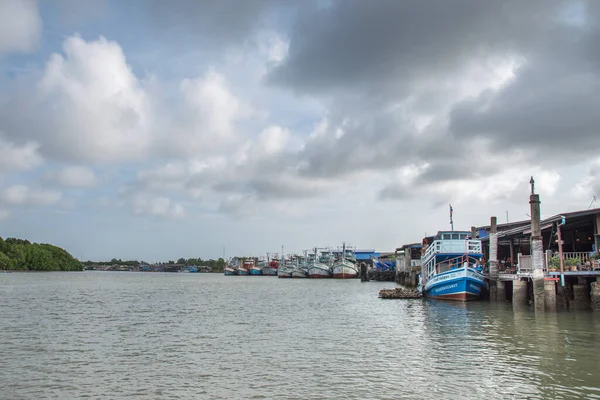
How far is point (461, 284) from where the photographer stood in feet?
138

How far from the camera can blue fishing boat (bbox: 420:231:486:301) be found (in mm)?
42031

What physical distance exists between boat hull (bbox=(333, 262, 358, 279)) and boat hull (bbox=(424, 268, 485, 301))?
88988 millimetres

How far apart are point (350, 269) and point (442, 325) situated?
107 metres

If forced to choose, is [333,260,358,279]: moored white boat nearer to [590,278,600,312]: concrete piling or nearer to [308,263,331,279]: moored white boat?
[308,263,331,279]: moored white boat

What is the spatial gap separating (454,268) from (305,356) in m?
28.3

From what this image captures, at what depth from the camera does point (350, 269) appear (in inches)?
5295

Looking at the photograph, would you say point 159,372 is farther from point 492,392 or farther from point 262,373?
point 492,392

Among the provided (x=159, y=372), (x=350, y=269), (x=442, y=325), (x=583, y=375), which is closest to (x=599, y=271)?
(x=442, y=325)

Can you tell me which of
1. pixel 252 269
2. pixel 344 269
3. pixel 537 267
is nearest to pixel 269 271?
pixel 252 269

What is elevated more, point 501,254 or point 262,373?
point 501,254

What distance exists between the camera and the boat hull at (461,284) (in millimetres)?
41875

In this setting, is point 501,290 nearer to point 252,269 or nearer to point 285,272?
point 285,272

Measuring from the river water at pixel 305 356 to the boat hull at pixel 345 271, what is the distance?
9935 centimetres

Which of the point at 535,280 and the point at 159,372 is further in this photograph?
the point at 535,280
